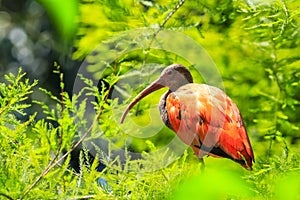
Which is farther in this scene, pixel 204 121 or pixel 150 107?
pixel 150 107

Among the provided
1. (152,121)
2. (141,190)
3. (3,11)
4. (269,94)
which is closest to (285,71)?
(269,94)

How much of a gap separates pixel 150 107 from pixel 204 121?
0.42 ft

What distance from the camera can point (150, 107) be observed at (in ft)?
1.87

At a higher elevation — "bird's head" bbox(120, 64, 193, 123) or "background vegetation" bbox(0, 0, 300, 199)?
"bird's head" bbox(120, 64, 193, 123)

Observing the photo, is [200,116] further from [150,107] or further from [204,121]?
[150,107]

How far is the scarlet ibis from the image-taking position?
445 millimetres

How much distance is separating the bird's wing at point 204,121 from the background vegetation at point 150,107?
0.05 feet

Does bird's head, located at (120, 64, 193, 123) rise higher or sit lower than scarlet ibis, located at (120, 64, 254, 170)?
higher

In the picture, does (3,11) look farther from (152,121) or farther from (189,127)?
(189,127)

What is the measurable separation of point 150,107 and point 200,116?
0.13 meters

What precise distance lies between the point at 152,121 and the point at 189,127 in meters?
0.12

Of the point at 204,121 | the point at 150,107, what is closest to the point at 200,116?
the point at 204,121

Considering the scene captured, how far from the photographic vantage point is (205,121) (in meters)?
0.45

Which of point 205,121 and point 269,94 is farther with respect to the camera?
point 269,94
